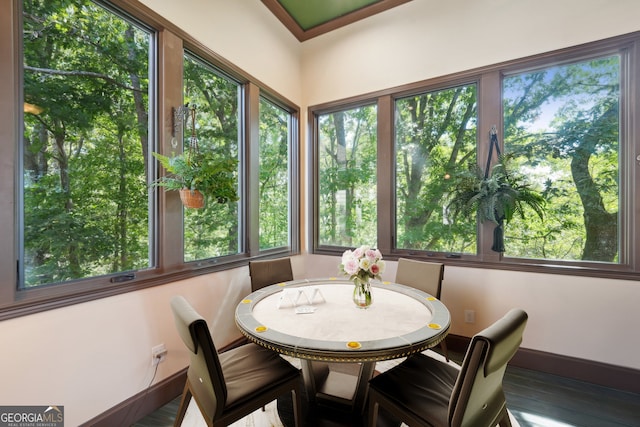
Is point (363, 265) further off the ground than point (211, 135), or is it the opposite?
point (211, 135)

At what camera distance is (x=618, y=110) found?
2.26m

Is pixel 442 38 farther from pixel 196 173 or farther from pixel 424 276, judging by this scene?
pixel 196 173

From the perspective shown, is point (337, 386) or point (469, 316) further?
point (469, 316)

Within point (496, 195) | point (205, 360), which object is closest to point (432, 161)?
point (496, 195)

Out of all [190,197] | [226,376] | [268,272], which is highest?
[190,197]

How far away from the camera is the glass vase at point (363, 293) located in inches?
70.8

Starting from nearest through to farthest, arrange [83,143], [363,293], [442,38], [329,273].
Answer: [83,143] < [363,293] < [442,38] < [329,273]

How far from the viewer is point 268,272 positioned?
2.58m

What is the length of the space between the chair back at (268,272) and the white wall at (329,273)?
0.98 feet

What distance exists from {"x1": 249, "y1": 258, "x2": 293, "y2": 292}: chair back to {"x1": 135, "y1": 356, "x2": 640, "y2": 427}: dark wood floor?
3.41 feet

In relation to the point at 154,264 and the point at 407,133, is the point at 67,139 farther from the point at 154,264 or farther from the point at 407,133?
the point at 407,133

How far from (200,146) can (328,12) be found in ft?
7.41

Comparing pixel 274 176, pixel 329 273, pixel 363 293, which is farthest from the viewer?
pixel 329 273

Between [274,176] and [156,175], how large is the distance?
152 centimetres
